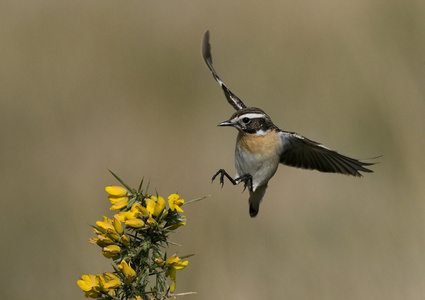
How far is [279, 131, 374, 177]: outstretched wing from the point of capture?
5488mm

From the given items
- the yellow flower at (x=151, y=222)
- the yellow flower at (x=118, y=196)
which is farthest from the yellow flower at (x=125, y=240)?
the yellow flower at (x=118, y=196)

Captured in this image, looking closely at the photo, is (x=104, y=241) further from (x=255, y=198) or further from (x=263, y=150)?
(x=255, y=198)

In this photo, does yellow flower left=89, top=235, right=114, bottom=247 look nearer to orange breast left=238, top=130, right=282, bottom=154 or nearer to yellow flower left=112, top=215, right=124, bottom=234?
yellow flower left=112, top=215, right=124, bottom=234

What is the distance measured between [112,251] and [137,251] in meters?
0.12

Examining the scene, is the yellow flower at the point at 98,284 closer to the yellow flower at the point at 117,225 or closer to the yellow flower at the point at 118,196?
the yellow flower at the point at 117,225

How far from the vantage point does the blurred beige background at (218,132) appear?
22.7 feet

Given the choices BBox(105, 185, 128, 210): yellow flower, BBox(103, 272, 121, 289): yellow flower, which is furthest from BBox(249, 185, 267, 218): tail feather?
BBox(103, 272, 121, 289): yellow flower

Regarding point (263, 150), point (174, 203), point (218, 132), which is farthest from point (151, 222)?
point (218, 132)

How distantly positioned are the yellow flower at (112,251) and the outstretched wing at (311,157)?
263cm

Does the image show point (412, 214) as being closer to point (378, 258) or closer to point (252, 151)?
point (378, 258)

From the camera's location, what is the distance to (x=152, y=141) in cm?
973

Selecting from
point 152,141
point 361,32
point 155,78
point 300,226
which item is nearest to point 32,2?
point 155,78

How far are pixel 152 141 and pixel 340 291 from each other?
4.07 metres

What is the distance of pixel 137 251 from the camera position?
303 cm
